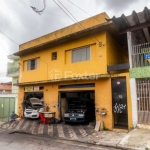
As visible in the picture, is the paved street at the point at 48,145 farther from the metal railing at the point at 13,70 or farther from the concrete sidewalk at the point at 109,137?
the metal railing at the point at 13,70

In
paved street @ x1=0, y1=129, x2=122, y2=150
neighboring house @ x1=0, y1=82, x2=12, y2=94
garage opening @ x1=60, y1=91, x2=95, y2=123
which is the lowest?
Result: paved street @ x1=0, y1=129, x2=122, y2=150

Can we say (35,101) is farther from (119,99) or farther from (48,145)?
(119,99)

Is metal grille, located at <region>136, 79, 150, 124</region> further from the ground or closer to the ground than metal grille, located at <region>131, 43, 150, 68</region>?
closer to the ground

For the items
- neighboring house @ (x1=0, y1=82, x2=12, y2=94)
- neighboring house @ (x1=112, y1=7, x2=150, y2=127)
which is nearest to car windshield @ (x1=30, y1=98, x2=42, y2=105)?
neighboring house @ (x1=112, y1=7, x2=150, y2=127)

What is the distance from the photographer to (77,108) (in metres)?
12.0

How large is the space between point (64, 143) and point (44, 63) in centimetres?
775

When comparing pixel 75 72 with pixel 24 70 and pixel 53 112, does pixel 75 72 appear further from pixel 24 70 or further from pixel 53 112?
pixel 24 70

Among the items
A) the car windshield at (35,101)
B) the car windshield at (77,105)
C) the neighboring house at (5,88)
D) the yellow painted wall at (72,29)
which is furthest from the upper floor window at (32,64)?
the neighboring house at (5,88)

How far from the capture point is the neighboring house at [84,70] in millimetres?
9594

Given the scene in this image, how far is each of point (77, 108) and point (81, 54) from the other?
406 cm

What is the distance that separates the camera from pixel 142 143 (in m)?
6.45

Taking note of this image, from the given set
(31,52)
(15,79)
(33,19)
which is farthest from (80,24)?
(15,79)

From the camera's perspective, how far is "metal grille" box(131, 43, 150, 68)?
930 cm

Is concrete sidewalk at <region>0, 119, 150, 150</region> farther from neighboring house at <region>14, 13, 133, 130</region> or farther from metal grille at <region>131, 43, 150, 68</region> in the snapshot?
metal grille at <region>131, 43, 150, 68</region>
